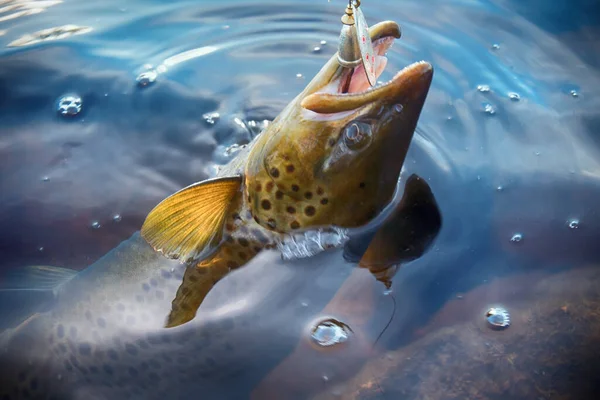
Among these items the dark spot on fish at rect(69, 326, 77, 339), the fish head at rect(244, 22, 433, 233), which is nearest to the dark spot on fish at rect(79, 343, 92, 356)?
the dark spot on fish at rect(69, 326, 77, 339)

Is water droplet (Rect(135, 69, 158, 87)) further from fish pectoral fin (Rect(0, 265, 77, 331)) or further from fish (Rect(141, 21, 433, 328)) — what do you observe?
fish (Rect(141, 21, 433, 328))

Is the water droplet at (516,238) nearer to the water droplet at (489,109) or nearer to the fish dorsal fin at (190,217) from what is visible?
the water droplet at (489,109)

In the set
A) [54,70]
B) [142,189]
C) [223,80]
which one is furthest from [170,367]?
[54,70]

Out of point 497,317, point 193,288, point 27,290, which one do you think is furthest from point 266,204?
point 27,290

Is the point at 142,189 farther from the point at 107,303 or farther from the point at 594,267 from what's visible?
the point at 594,267

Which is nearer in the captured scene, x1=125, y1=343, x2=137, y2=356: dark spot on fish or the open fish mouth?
the open fish mouth

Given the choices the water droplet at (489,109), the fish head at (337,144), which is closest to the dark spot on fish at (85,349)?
the fish head at (337,144)

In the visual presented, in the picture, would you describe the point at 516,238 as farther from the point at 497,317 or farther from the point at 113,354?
the point at 113,354
